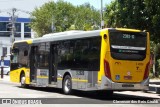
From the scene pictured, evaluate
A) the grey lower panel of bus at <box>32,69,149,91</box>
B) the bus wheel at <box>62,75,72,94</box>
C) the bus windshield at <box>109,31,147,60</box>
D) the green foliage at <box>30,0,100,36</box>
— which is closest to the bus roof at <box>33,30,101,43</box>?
the bus windshield at <box>109,31,147,60</box>

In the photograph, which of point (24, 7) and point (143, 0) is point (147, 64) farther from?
point (24, 7)

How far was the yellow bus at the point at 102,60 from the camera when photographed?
19125mm

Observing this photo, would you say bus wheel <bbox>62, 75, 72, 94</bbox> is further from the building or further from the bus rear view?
the building

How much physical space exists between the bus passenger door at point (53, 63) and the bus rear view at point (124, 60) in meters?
4.93

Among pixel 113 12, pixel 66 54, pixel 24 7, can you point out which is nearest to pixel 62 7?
pixel 24 7

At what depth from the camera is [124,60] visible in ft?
64.0

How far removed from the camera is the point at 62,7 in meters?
71.8

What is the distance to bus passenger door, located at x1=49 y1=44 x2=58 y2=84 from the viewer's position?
2348cm

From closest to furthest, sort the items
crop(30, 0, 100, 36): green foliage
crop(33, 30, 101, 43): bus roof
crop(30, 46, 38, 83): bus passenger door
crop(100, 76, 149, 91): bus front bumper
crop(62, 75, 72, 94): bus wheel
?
crop(100, 76, 149, 91): bus front bumper, crop(33, 30, 101, 43): bus roof, crop(62, 75, 72, 94): bus wheel, crop(30, 46, 38, 83): bus passenger door, crop(30, 0, 100, 36): green foliage

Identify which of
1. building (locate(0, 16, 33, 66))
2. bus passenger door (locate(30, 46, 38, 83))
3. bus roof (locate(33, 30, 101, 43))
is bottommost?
bus passenger door (locate(30, 46, 38, 83))

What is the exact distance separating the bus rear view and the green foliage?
4555cm

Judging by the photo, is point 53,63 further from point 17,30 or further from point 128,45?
point 17,30

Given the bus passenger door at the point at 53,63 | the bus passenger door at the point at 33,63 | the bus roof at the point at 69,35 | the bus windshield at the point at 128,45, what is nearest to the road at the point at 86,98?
the bus passenger door at the point at 53,63

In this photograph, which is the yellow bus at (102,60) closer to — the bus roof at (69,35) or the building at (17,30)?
the bus roof at (69,35)
